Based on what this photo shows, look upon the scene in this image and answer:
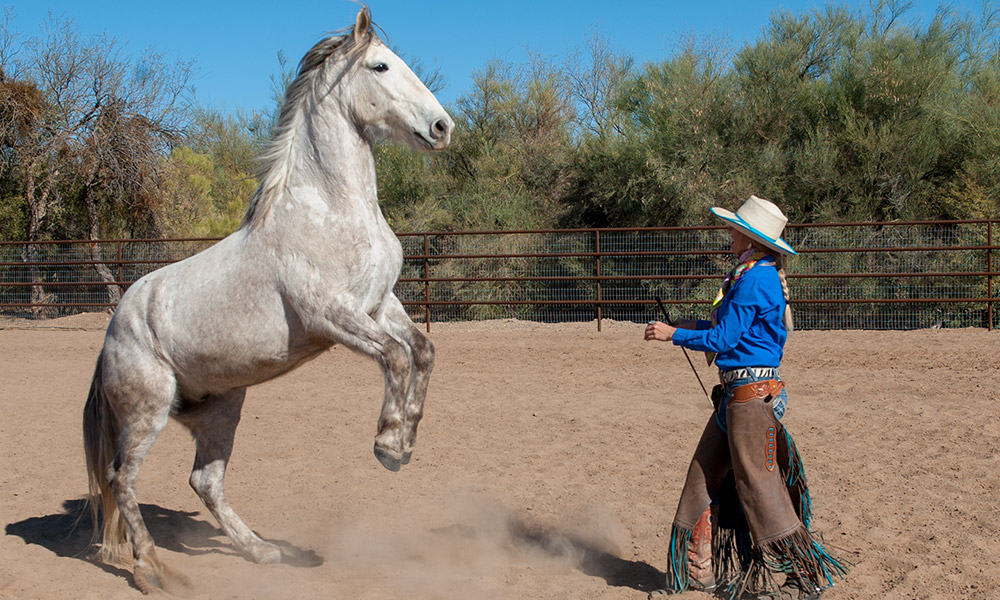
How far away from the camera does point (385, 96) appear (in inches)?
124

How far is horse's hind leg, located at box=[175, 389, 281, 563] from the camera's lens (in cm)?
371

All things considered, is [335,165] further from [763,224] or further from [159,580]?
[159,580]

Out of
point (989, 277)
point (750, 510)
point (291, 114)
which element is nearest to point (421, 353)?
point (291, 114)

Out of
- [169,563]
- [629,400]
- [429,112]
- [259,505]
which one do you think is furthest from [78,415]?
[429,112]

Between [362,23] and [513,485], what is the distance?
2.89m

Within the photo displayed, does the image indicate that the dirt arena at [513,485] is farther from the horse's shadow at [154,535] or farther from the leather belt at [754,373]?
the leather belt at [754,373]

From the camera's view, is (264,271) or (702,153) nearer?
(264,271)

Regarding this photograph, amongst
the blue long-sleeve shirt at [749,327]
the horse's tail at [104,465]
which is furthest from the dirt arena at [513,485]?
the blue long-sleeve shirt at [749,327]

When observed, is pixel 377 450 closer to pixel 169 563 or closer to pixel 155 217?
pixel 169 563

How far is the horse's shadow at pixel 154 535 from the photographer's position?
3844 millimetres

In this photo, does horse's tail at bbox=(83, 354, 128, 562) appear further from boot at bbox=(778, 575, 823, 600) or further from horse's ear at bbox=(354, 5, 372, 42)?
boot at bbox=(778, 575, 823, 600)

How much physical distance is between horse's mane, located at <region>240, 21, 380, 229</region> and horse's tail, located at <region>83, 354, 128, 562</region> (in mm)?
1188

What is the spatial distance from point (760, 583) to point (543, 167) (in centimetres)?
1653

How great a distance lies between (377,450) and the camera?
9.90 feet
